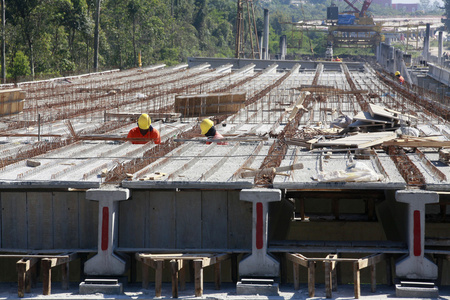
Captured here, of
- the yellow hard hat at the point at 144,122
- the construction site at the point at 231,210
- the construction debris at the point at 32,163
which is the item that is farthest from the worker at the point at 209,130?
the construction debris at the point at 32,163

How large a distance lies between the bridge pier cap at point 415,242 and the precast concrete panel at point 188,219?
3756 mm

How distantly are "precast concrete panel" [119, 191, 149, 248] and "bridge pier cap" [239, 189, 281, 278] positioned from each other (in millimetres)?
2207

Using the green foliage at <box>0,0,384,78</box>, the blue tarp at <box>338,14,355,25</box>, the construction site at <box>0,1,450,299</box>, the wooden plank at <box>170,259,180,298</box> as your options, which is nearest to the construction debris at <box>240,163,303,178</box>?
the construction site at <box>0,1,450,299</box>

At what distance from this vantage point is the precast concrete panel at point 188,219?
12906mm

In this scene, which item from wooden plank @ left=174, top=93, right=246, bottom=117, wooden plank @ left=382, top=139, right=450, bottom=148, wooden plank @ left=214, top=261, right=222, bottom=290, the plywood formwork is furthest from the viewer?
wooden plank @ left=174, top=93, right=246, bottom=117

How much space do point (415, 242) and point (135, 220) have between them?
526cm

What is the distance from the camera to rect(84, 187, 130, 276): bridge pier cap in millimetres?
11961

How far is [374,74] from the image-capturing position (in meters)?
42.3

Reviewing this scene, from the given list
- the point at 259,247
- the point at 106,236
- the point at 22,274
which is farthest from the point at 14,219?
the point at 259,247

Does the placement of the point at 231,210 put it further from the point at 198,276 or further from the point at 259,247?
the point at 198,276

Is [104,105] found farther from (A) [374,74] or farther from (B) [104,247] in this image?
(A) [374,74]

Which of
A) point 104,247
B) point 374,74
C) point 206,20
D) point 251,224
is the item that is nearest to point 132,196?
point 104,247

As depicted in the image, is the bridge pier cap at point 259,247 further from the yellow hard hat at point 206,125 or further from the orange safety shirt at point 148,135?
the orange safety shirt at point 148,135

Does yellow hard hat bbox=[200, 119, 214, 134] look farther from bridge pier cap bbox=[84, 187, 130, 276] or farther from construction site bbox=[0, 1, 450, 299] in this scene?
bridge pier cap bbox=[84, 187, 130, 276]
